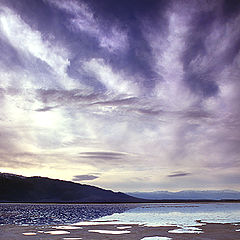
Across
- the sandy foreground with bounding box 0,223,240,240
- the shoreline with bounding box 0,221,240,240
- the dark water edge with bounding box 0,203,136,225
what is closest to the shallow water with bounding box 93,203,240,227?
the dark water edge with bounding box 0,203,136,225

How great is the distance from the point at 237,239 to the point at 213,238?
6.84 feet

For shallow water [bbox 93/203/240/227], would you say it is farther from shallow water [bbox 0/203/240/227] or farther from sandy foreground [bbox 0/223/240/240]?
sandy foreground [bbox 0/223/240/240]

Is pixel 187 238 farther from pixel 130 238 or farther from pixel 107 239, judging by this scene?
pixel 107 239

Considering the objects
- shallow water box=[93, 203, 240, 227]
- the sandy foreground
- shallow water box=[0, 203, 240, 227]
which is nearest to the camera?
the sandy foreground

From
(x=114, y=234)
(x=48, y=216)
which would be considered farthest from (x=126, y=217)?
(x=114, y=234)

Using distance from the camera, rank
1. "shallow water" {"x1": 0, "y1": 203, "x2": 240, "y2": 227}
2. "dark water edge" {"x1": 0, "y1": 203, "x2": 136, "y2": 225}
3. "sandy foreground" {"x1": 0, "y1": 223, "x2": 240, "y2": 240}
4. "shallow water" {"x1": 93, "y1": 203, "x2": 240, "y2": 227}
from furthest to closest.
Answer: "dark water edge" {"x1": 0, "y1": 203, "x2": 136, "y2": 225} → "shallow water" {"x1": 0, "y1": 203, "x2": 240, "y2": 227} → "shallow water" {"x1": 93, "y1": 203, "x2": 240, "y2": 227} → "sandy foreground" {"x1": 0, "y1": 223, "x2": 240, "y2": 240}

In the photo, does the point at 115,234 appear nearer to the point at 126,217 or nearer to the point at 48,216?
the point at 126,217

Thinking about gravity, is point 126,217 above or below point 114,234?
above

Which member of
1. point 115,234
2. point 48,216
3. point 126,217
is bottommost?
point 115,234

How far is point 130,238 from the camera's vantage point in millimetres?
26781

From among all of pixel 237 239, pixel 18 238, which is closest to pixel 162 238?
pixel 237 239

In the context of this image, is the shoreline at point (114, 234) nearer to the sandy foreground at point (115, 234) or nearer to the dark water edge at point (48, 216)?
the sandy foreground at point (115, 234)

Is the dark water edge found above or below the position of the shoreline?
above

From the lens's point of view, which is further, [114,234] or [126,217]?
[126,217]
